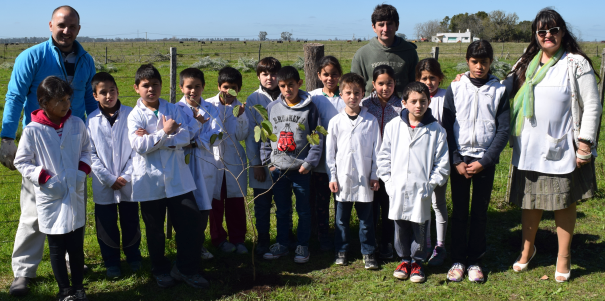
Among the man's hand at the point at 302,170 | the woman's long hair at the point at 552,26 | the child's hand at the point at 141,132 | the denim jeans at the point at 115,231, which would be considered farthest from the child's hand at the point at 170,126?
the woman's long hair at the point at 552,26

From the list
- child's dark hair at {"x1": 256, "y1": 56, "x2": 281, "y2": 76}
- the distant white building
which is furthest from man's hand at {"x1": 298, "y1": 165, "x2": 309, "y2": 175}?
the distant white building

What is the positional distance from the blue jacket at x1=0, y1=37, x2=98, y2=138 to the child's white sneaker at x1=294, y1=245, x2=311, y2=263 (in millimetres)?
2207

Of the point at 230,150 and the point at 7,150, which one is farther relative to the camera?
the point at 230,150

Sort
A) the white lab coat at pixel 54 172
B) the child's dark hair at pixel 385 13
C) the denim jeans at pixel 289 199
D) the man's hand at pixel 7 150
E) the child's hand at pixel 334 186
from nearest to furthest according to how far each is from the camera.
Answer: the white lab coat at pixel 54 172, the man's hand at pixel 7 150, the child's hand at pixel 334 186, the denim jeans at pixel 289 199, the child's dark hair at pixel 385 13

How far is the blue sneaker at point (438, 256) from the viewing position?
161 inches

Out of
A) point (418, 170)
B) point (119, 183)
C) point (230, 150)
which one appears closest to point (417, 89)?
point (418, 170)

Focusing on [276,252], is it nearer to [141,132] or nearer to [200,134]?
[200,134]

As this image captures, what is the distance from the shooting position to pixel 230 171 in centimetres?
412

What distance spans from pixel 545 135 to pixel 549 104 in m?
0.24

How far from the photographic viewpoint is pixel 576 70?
3.48 m

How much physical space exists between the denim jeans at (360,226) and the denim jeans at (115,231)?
1.74 m

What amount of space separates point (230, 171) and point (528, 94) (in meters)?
2.55

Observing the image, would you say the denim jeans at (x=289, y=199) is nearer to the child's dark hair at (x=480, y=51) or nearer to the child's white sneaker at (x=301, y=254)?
the child's white sneaker at (x=301, y=254)

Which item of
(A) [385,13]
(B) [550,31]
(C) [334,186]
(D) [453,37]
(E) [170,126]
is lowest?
(C) [334,186]
